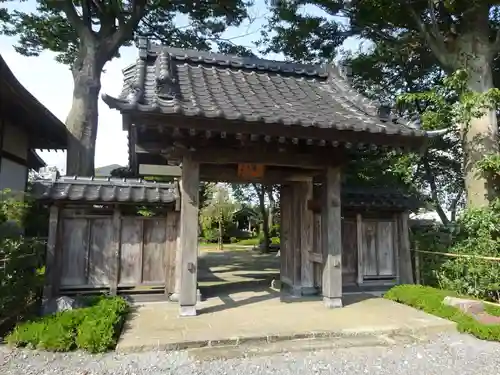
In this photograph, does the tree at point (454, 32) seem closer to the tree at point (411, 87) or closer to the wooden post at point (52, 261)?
the tree at point (411, 87)

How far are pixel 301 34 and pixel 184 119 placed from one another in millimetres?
9800

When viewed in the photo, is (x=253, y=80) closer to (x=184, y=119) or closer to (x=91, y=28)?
(x=184, y=119)

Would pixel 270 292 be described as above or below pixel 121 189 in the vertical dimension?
below

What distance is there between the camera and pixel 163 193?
6992mm

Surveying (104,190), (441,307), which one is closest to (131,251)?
(104,190)

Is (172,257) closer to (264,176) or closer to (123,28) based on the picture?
(264,176)

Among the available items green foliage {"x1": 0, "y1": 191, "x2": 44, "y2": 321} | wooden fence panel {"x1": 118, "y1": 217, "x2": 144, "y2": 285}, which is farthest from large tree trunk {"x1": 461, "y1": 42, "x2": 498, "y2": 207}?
green foliage {"x1": 0, "y1": 191, "x2": 44, "y2": 321}

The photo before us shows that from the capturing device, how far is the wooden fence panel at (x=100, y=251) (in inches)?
262

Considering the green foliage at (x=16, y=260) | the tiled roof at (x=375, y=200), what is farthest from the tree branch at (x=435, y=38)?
the green foliage at (x=16, y=260)

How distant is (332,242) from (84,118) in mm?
8035

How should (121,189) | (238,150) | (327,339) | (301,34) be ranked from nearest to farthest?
(327,339)
(238,150)
(121,189)
(301,34)

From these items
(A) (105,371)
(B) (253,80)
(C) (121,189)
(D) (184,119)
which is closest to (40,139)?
(C) (121,189)

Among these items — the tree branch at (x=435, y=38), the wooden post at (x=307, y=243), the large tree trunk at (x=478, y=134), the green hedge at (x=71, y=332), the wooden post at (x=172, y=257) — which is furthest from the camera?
the tree branch at (x=435, y=38)

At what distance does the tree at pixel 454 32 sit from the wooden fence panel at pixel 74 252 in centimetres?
879
